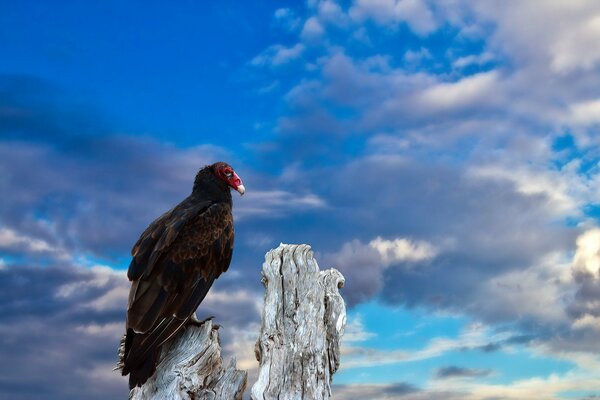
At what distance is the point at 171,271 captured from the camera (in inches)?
317

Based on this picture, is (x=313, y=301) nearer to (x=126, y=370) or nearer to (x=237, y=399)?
(x=237, y=399)

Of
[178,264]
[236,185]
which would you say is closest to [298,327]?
[178,264]

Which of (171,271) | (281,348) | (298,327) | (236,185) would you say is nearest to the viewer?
(281,348)

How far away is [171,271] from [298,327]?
1.80 metres

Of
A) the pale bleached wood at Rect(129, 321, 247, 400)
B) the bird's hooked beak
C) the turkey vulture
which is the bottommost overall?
the pale bleached wood at Rect(129, 321, 247, 400)

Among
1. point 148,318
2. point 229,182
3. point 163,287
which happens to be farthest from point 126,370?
point 229,182

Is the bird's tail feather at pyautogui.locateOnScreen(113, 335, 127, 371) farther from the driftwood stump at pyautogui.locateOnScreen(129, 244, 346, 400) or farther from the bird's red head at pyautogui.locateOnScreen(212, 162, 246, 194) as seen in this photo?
the bird's red head at pyautogui.locateOnScreen(212, 162, 246, 194)

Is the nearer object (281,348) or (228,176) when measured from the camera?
(281,348)

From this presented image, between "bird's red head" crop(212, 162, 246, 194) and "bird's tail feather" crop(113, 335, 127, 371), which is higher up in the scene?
"bird's red head" crop(212, 162, 246, 194)

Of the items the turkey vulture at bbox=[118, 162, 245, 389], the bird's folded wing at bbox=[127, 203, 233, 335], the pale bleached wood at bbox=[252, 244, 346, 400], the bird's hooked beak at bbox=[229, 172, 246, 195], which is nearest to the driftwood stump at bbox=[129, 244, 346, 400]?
the pale bleached wood at bbox=[252, 244, 346, 400]

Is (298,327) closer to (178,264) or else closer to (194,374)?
(194,374)

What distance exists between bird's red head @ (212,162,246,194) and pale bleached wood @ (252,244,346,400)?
5.95ft

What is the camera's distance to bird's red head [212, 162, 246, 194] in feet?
32.4

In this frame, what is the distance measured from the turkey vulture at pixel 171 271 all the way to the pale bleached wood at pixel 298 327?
0.85 metres
